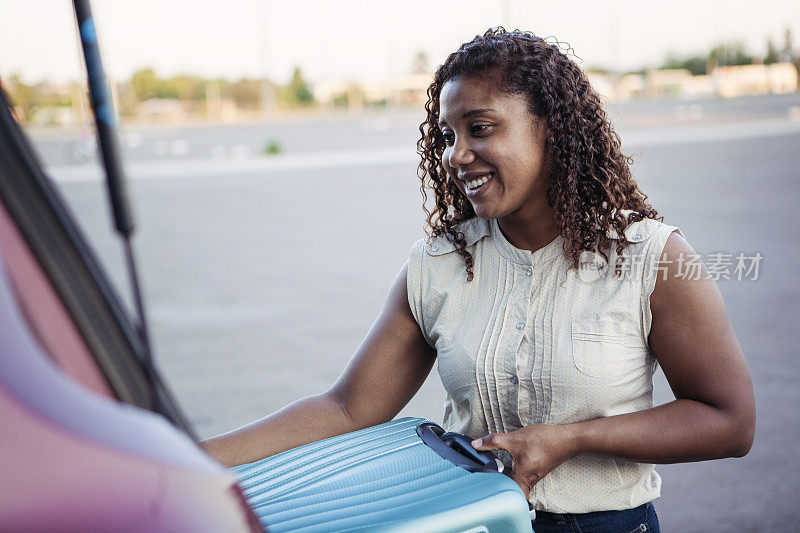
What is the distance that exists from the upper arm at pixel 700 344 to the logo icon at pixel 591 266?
0.11 m

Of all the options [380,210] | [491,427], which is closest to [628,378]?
[491,427]

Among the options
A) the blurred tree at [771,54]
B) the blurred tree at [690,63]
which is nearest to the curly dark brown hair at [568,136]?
the blurred tree at [771,54]

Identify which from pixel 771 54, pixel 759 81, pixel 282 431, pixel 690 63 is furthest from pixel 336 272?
pixel 690 63

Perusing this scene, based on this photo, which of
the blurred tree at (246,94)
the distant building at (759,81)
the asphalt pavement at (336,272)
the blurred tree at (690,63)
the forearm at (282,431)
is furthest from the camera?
the blurred tree at (690,63)

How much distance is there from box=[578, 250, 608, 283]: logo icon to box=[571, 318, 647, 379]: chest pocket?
0.32 ft

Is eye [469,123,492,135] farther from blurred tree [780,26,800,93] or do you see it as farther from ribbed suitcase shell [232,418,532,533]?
blurred tree [780,26,800,93]

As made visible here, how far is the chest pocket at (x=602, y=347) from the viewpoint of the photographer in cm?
164

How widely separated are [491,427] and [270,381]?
333 cm

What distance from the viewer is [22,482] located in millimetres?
746

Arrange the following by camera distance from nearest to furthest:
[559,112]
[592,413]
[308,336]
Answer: [592,413] < [559,112] < [308,336]

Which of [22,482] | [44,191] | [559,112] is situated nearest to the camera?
[22,482]

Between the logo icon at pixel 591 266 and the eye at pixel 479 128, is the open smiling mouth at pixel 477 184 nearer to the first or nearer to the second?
the eye at pixel 479 128

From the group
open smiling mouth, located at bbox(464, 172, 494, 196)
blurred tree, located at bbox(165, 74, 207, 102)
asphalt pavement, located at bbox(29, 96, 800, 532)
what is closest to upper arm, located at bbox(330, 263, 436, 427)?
open smiling mouth, located at bbox(464, 172, 494, 196)

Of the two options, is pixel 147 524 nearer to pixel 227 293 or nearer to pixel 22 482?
pixel 22 482
